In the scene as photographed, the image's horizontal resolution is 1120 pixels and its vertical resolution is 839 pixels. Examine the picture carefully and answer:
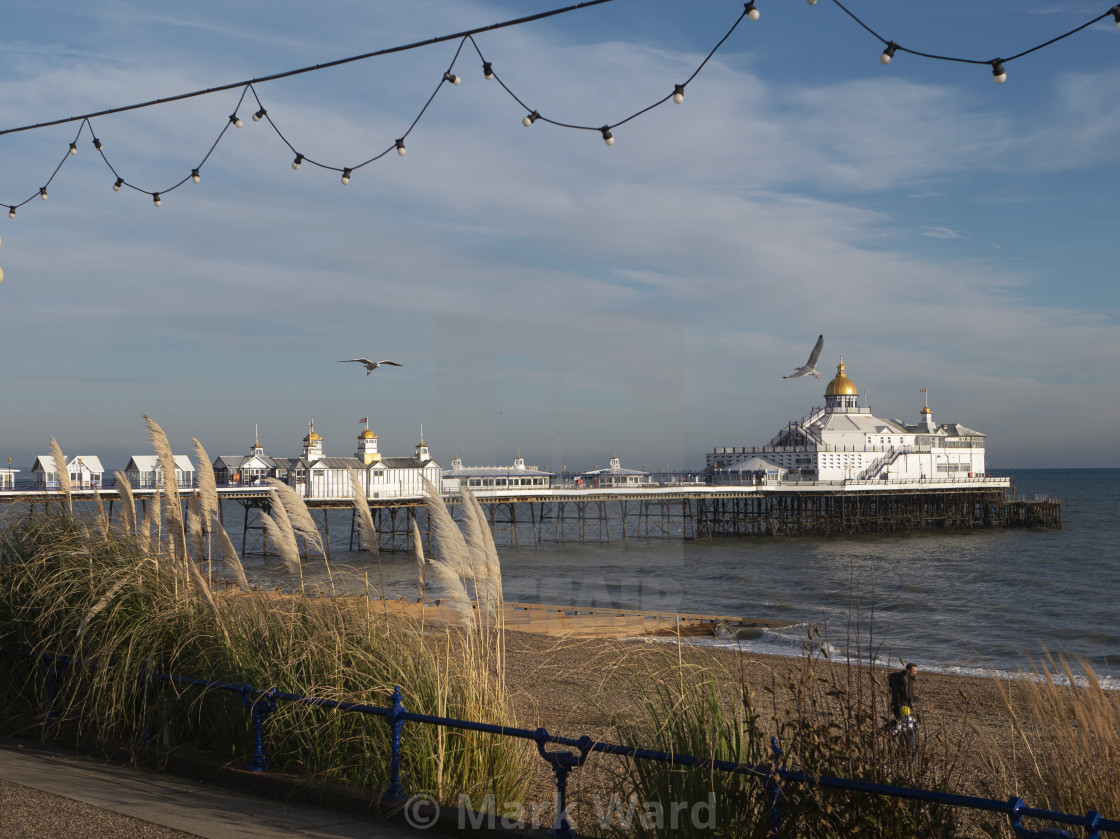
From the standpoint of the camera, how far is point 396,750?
433 centimetres

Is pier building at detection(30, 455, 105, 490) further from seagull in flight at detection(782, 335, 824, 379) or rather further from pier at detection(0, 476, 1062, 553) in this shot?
seagull in flight at detection(782, 335, 824, 379)

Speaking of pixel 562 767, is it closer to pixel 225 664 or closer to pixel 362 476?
pixel 225 664

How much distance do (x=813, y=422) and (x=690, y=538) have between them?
18.8 metres

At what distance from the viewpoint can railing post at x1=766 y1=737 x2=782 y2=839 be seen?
340cm

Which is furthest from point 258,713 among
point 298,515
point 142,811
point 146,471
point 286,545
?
point 146,471

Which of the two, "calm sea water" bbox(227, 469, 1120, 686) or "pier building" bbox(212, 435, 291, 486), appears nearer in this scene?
"calm sea water" bbox(227, 469, 1120, 686)

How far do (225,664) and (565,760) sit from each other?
7.43 ft

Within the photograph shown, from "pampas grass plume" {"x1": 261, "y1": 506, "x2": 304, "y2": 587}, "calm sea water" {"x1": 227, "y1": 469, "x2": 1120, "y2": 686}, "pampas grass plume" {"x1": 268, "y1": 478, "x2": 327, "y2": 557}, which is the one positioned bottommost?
"calm sea water" {"x1": 227, "y1": 469, "x2": 1120, "y2": 686}

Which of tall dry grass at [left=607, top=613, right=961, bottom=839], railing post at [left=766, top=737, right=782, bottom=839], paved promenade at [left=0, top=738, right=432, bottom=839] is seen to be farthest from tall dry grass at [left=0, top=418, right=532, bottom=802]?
railing post at [left=766, top=737, right=782, bottom=839]

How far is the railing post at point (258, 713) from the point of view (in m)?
4.67

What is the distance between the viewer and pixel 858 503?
186ft

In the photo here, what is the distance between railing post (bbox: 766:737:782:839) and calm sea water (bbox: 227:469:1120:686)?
268 centimetres

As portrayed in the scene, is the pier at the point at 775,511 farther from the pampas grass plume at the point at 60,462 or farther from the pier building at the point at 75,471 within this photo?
the pampas grass plume at the point at 60,462

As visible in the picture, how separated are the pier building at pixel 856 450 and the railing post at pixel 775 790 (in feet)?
190
